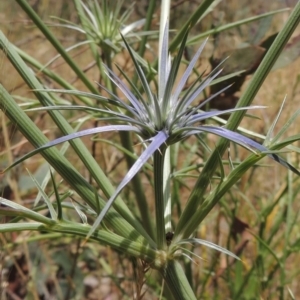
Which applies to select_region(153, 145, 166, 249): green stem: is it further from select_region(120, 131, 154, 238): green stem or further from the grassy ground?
select_region(120, 131, 154, 238): green stem

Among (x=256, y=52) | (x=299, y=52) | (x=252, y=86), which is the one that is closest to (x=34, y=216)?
(x=252, y=86)

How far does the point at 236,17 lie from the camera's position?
2.89 metres

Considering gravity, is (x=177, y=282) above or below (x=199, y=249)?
below

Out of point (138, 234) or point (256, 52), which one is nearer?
point (138, 234)

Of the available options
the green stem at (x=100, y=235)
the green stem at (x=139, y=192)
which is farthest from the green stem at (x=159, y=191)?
the green stem at (x=139, y=192)

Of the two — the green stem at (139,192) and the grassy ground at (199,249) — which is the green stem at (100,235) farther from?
the green stem at (139,192)

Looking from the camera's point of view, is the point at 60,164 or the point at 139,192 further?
the point at 139,192

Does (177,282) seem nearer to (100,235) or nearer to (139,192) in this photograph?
(100,235)

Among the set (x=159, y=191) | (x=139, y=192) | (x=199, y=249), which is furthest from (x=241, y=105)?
(x=199, y=249)

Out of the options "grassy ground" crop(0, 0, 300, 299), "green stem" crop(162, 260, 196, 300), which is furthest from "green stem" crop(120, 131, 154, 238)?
"green stem" crop(162, 260, 196, 300)

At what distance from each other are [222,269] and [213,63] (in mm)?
469

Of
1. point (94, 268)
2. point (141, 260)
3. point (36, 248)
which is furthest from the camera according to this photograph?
point (94, 268)

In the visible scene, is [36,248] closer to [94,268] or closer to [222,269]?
[94,268]

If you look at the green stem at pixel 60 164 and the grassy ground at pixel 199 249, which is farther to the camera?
the grassy ground at pixel 199 249
